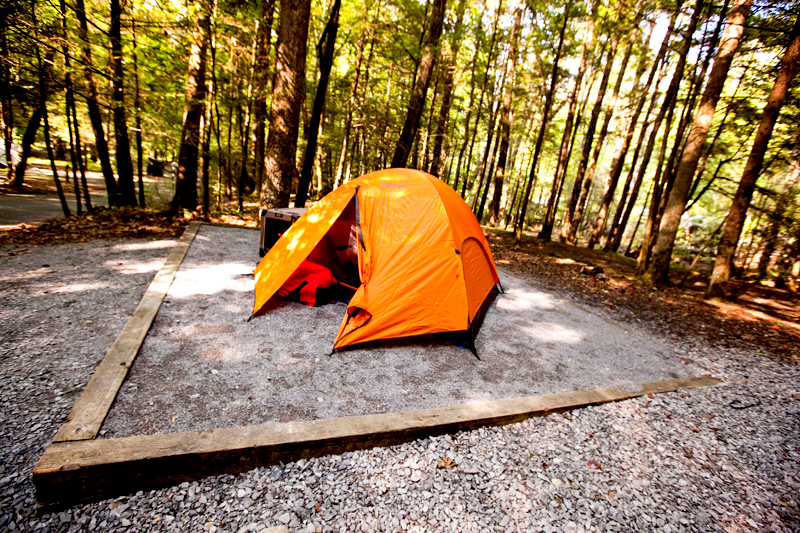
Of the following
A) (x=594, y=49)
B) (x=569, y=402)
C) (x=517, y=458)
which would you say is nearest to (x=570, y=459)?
(x=517, y=458)

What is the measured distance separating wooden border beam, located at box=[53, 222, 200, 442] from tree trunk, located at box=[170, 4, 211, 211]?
17.1 ft

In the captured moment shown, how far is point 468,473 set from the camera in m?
2.28

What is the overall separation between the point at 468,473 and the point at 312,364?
1742mm

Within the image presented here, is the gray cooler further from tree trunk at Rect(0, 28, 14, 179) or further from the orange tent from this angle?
tree trunk at Rect(0, 28, 14, 179)

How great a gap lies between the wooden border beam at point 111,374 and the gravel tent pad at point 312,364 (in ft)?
0.23

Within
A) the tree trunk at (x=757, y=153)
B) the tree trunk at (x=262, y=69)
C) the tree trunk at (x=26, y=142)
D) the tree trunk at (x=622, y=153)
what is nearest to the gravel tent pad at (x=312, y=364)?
the tree trunk at (x=757, y=153)

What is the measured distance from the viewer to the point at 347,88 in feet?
48.2

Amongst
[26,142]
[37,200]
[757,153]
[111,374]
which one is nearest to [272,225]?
[111,374]

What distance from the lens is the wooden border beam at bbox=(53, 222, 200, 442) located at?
1986mm

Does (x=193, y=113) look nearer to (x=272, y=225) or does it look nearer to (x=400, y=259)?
(x=272, y=225)

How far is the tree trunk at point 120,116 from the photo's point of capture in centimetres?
601

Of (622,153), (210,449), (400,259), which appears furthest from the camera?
(622,153)

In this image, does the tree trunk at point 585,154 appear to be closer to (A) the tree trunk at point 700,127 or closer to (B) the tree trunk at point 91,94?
(A) the tree trunk at point 700,127

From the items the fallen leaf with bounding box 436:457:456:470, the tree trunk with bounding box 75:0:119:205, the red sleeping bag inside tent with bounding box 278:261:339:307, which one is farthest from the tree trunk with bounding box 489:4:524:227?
the fallen leaf with bounding box 436:457:456:470
